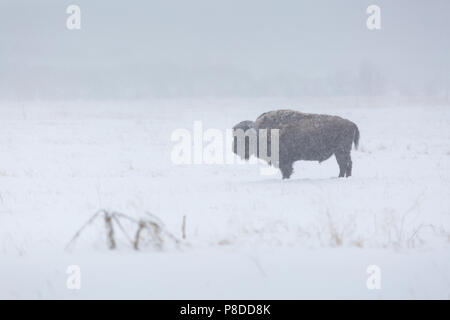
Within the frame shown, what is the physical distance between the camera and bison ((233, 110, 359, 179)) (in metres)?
11.9

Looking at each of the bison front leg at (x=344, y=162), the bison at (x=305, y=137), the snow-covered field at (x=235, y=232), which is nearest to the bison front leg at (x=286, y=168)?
the bison at (x=305, y=137)

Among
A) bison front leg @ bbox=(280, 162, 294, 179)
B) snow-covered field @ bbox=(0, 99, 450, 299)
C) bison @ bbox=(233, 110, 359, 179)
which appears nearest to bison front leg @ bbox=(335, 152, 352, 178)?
bison @ bbox=(233, 110, 359, 179)

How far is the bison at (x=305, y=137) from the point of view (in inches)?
468

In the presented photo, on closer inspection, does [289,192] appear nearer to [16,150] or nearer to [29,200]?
[29,200]

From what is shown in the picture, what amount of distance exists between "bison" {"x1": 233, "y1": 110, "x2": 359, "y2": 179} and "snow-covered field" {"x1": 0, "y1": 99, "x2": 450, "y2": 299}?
2.47 feet

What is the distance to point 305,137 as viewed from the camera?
11.9 metres

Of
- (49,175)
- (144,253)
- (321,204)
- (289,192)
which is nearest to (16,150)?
(49,175)

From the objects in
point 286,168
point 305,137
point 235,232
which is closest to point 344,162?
point 305,137

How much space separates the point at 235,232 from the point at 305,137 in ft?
18.0

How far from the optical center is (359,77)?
114625mm

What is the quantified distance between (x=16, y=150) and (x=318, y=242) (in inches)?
671

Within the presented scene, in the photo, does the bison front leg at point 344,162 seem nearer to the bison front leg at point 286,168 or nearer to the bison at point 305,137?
the bison at point 305,137

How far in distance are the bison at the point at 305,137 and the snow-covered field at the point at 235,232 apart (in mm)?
752

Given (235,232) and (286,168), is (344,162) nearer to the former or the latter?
(286,168)
